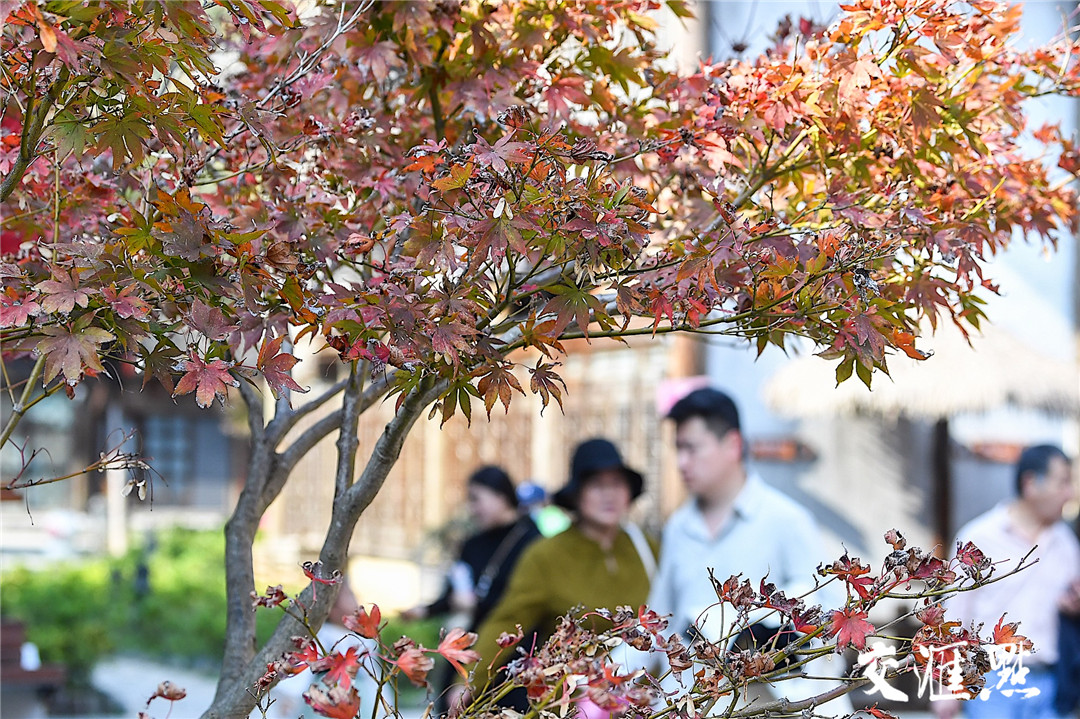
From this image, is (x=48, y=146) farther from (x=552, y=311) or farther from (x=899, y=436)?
(x=899, y=436)

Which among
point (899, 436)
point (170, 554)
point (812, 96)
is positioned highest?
point (812, 96)

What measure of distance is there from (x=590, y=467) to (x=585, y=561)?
0.93ft

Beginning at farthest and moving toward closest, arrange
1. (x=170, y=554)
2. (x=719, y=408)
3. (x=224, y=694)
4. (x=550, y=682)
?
(x=170, y=554) < (x=719, y=408) < (x=224, y=694) < (x=550, y=682)

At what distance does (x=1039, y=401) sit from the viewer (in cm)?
616

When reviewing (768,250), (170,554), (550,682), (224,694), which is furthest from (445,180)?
(170,554)

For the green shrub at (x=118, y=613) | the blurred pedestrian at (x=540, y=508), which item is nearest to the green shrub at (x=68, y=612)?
the green shrub at (x=118, y=613)

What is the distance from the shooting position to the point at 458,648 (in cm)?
137

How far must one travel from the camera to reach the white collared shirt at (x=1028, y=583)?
424 cm

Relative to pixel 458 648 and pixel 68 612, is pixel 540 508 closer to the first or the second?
pixel 68 612

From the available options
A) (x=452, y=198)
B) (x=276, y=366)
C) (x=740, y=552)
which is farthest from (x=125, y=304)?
(x=740, y=552)

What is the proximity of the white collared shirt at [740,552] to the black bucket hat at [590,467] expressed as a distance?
327mm

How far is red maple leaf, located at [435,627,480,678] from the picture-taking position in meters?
1.35

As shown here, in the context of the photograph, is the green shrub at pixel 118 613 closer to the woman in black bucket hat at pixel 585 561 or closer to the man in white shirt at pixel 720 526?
the woman in black bucket hat at pixel 585 561

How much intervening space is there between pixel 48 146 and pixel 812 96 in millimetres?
1038
